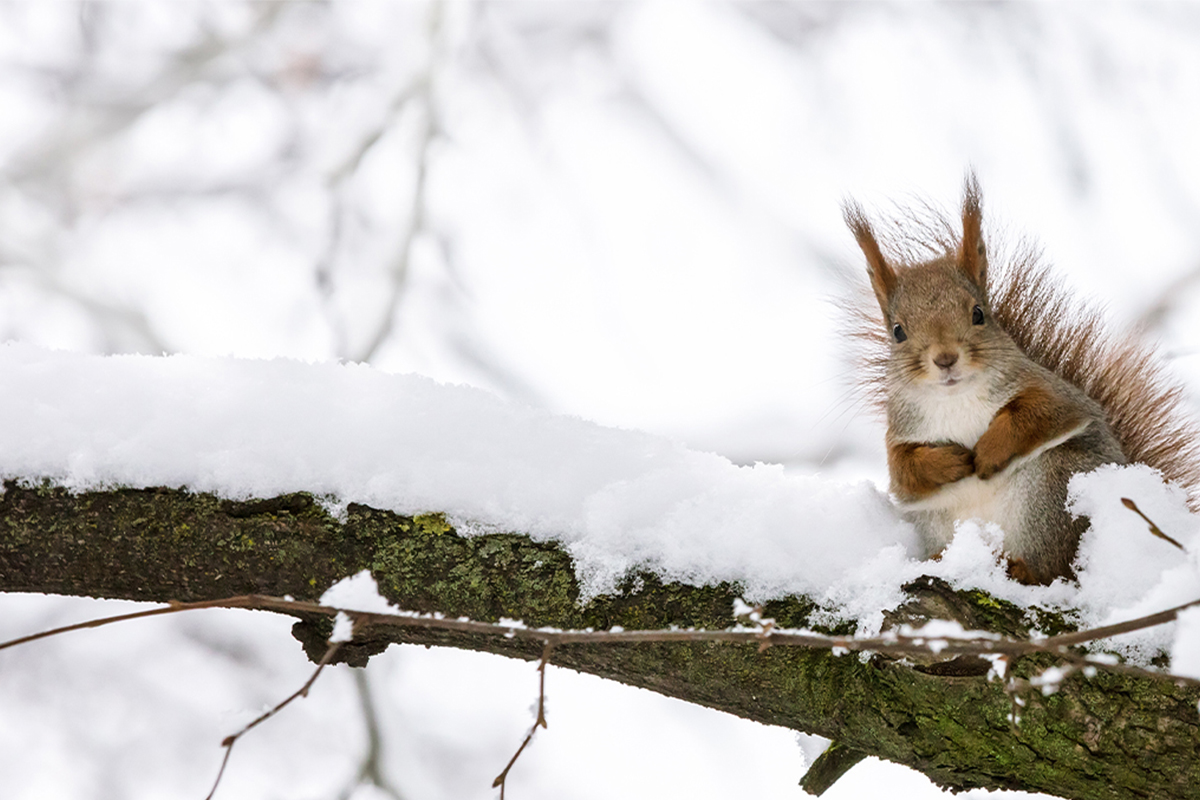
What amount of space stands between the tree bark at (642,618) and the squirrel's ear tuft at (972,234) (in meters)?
0.55

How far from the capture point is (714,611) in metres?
1.05

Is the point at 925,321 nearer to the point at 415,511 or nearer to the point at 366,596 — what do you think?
the point at 415,511

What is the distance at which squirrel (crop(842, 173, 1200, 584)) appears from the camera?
120 cm

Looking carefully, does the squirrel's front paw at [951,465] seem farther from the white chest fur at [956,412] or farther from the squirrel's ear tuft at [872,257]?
the squirrel's ear tuft at [872,257]

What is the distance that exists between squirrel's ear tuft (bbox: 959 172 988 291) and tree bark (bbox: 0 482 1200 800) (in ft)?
1.82

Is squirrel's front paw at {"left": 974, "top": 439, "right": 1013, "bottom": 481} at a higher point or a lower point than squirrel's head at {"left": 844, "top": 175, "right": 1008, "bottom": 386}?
lower

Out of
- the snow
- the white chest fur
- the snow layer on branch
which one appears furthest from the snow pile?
the snow

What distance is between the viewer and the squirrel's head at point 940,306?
51.0 inches

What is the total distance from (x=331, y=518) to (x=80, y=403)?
37 centimetres

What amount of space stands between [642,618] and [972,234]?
77 centimetres

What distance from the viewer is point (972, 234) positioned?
141 cm

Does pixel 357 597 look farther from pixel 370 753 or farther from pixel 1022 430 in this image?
pixel 370 753

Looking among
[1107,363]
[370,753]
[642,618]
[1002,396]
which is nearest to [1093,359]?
[1107,363]

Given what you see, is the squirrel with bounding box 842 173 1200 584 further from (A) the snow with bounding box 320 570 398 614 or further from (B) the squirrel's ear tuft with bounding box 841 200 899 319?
(A) the snow with bounding box 320 570 398 614
